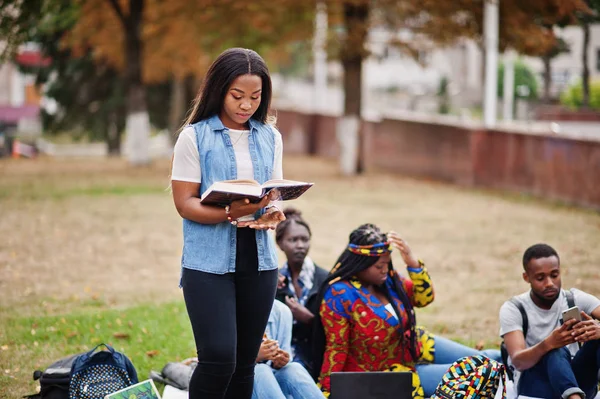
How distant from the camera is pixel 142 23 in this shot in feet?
74.7

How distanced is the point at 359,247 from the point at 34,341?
310 cm

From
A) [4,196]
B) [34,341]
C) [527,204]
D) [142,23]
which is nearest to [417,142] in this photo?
[527,204]

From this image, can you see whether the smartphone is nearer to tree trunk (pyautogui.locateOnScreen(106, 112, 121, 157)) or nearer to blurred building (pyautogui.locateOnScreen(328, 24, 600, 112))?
blurred building (pyautogui.locateOnScreen(328, 24, 600, 112))

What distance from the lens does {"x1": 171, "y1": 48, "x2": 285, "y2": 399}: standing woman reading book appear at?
4.07 m

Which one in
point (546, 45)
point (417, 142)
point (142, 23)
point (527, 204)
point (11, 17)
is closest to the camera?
point (527, 204)

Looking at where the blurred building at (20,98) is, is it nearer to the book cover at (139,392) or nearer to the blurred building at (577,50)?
the blurred building at (577,50)

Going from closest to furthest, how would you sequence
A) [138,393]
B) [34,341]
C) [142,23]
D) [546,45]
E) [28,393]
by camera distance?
[138,393], [28,393], [34,341], [546,45], [142,23]

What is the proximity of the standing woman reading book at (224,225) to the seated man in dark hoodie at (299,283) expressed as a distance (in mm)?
1693

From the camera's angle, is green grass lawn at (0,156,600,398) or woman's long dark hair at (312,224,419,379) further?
green grass lawn at (0,156,600,398)

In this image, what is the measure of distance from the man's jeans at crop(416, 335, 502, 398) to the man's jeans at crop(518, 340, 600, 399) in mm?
480

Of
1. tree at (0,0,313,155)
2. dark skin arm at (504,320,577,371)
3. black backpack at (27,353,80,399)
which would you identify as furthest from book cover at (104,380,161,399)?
tree at (0,0,313,155)

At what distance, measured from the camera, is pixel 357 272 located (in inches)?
220

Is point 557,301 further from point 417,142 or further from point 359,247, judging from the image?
point 417,142

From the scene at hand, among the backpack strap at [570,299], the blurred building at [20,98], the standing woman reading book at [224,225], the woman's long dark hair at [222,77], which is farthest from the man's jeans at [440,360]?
the blurred building at [20,98]
